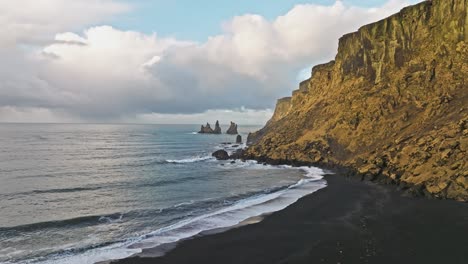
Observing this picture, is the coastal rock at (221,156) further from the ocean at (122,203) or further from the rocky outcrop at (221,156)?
the ocean at (122,203)

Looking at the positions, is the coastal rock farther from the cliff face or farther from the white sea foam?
the white sea foam

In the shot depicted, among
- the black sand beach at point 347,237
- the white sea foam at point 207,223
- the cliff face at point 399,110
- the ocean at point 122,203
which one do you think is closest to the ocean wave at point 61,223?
the ocean at point 122,203

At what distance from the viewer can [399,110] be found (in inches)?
2347

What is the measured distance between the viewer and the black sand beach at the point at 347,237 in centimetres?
2238

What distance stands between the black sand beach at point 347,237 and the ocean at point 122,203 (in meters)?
3.11

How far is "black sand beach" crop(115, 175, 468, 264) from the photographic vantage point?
2238 centimetres

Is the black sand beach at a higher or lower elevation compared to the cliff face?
lower

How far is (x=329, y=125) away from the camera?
68.9 m

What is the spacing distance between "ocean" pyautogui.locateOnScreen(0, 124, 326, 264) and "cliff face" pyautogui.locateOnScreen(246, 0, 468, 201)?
7988mm

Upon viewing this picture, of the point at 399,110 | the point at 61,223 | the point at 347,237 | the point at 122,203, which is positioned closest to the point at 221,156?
the point at 399,110

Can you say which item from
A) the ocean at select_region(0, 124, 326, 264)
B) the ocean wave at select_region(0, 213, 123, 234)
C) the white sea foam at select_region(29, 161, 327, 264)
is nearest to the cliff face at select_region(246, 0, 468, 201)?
the ocean at select_region(0, 124, 326, 264)

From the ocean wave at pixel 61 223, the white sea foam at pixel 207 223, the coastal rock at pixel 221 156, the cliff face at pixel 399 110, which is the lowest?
the ocean wave at pixel 61 223

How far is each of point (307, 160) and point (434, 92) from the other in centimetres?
2325

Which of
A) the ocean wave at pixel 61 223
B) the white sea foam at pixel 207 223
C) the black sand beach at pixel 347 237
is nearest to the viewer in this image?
the black sand beach at pixel 347 237
